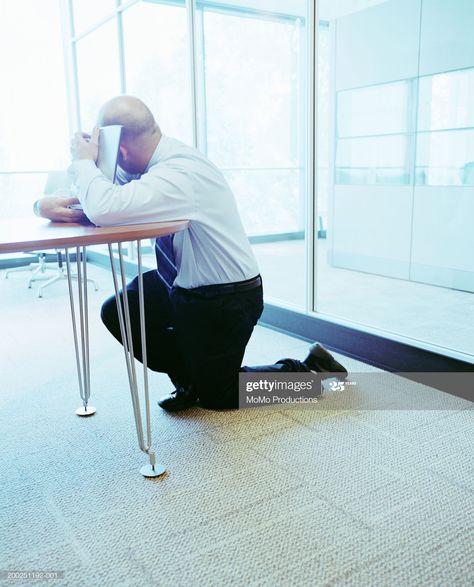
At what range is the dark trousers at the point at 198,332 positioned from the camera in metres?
1.95

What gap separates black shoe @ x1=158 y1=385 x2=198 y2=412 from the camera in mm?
2156

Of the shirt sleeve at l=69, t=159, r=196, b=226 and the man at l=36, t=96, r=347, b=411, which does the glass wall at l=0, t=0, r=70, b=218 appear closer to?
the man at l=36, t=96, r=347, b=411

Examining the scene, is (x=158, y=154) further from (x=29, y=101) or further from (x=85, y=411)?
(x=29, y=101)

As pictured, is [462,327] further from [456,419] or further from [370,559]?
[370,559]

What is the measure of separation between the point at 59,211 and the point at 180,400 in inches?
33.2

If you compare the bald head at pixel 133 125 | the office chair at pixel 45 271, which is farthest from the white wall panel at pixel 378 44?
the office chair at pixel 45 271

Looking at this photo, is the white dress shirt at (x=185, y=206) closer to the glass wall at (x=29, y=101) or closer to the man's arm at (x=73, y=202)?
the man's arm at (x=73, y=202)

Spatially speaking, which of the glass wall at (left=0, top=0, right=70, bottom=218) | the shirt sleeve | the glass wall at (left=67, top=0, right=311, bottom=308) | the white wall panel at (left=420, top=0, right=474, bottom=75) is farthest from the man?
the glass wall at (left=0, top=0, right=70, bottom=218)

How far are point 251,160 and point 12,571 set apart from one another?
2742 millimetres

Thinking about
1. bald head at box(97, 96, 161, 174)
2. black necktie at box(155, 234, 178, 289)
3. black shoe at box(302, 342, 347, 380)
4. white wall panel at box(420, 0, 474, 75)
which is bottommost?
black shoe at box(302, 342, 347, 380)

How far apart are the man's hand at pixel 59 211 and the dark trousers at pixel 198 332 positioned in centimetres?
41

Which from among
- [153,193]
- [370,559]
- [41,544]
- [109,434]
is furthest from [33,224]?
[370,559]

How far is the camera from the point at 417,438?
1899mm

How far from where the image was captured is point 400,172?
8.05ft
